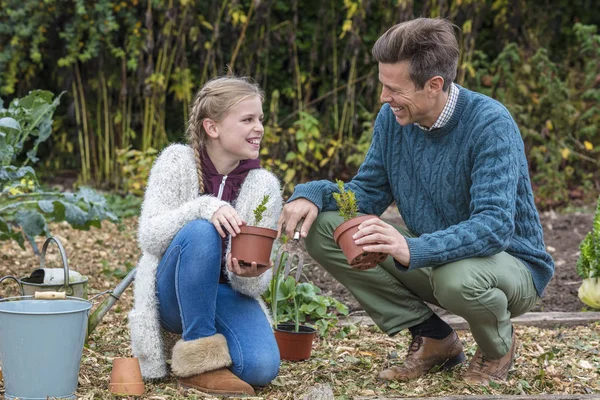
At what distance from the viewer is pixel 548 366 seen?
2.95 m

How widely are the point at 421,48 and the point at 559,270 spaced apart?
2.32 m

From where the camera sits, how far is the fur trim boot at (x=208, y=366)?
2.54m

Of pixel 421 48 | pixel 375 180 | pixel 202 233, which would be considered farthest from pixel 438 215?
pixel 202 233

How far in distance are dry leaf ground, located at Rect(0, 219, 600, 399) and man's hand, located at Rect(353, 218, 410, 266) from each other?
486mm

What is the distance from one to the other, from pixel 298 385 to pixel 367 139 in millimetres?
3662

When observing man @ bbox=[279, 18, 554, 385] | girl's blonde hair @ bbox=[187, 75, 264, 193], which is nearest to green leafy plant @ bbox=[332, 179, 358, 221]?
man @ bbox=[279, 18, 554, 385]

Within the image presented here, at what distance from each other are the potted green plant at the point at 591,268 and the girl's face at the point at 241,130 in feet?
5.90

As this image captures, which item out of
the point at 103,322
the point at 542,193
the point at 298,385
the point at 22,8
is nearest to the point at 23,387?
the point at 298,385

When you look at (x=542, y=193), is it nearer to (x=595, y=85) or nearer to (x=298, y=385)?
(x=595, y=85)

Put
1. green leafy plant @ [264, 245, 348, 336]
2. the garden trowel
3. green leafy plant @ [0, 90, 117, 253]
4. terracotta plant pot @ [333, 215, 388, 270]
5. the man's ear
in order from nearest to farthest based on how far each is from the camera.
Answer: terracotta plant pot @ [333, 215, 388, 270], the man's ear, the garden trowel, green leafy plant @ [264, 245, 348, 336], green leafy plant @ [0, 90, 117, 253]

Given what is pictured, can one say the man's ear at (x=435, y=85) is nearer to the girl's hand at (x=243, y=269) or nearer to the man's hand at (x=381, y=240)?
the man's hand at (x=381, y=240)

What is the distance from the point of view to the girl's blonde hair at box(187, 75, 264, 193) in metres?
2.71

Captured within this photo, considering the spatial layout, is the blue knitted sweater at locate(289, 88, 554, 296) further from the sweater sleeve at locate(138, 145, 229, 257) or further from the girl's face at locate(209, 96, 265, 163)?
the sweater sleeve at locate(138, 145, 229, 257)

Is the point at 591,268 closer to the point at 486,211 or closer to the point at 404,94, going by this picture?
the point at 486,211
